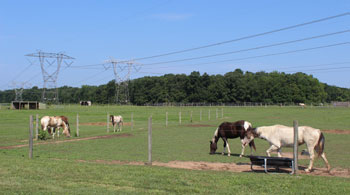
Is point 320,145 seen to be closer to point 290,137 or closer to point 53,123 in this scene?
point 290,137

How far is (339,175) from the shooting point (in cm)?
1102

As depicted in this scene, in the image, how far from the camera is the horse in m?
12.1

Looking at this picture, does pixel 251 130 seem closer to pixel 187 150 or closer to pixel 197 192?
pixel 187 150

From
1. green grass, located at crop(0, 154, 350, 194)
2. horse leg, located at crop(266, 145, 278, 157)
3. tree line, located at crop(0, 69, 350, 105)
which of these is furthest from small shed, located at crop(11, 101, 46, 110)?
horse leg, located at crop(266, 145, 278, 157)

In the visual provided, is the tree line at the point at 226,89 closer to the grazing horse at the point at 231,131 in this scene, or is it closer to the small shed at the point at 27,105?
the small shed at the point at 27,105

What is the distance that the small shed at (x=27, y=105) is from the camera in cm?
8120

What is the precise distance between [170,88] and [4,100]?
346ft

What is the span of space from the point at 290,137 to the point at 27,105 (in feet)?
262

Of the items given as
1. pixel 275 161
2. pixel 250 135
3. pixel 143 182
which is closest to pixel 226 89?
pixel 250 135

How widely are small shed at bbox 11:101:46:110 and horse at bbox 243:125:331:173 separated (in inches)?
2932

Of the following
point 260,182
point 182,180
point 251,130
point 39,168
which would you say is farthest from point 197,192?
point 251,130

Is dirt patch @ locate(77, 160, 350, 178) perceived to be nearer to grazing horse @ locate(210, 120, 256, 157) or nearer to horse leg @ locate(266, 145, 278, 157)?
horse leg @ locate(266, 145, 278, 157)

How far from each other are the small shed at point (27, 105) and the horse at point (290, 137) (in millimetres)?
74464

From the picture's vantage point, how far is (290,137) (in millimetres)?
13148
